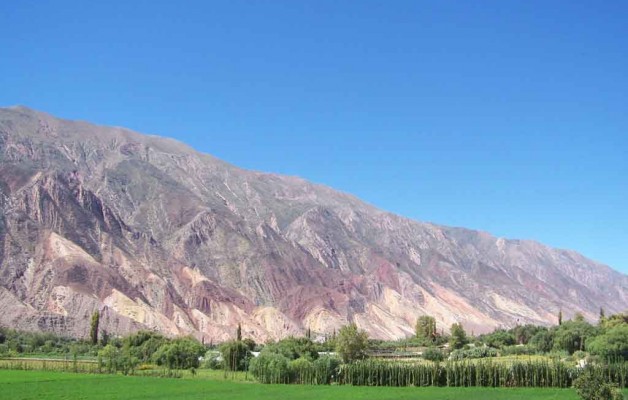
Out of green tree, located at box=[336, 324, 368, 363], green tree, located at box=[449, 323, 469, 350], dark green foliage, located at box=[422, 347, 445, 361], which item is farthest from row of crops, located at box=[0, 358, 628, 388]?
green tree, located at box=[449, 323, 469, 350]

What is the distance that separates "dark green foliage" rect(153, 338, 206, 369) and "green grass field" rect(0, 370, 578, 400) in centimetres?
1724

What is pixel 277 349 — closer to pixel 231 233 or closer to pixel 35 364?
pixel 35 364

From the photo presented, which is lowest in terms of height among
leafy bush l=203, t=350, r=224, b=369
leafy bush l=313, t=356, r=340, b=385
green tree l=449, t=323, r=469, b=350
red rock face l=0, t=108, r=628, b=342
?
leafy bush l=203, t=350, r=224, b=369

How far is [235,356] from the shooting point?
80.7 metres

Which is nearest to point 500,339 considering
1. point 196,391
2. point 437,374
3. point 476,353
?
point 476,353

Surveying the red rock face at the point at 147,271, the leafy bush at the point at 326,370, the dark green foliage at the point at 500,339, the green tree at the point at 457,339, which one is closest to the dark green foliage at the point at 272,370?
the leafy bush at the point at 326,370

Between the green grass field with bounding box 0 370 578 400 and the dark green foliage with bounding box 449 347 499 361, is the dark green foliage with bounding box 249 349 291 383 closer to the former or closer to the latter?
the green grass field with bounding box 0 370 578 400

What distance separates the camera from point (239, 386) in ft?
193

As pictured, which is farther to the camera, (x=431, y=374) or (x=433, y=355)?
(x=433, y=355)

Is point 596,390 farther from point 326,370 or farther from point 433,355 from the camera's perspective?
point 433,355

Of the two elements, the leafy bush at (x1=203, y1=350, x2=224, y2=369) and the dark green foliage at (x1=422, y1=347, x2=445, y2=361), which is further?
the dark green foliage at (x1=422, y1=347, x2=445, y2=361)

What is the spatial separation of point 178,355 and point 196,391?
30.1m

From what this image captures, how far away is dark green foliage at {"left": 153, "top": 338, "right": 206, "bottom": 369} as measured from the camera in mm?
81750

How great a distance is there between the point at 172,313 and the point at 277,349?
6677 cm
